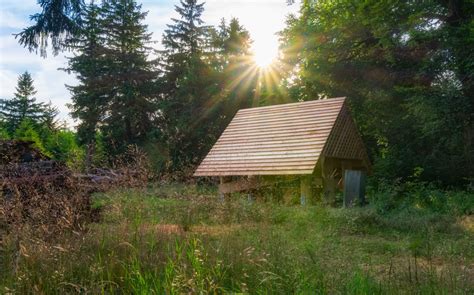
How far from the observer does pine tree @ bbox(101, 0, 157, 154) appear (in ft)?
103

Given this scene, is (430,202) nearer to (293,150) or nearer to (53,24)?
(293,150)

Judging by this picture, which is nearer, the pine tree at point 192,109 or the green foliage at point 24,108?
the pine tree at point 192,109

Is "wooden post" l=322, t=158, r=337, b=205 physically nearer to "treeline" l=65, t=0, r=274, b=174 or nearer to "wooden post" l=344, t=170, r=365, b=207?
"wooden post" l=344, t=170, r=365, b=207

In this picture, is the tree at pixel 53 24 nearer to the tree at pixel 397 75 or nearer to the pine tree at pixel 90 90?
the tree at pixel 397 75

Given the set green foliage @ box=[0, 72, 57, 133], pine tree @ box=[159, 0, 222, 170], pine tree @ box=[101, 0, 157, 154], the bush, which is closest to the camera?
the bush

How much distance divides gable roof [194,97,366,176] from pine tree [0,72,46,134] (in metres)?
39.9

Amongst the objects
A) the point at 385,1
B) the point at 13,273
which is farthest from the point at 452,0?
the point at 13,273

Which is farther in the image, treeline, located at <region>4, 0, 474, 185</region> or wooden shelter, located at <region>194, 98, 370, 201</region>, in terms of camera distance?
treeline, located at <region>4, 0, 474, 185</region>

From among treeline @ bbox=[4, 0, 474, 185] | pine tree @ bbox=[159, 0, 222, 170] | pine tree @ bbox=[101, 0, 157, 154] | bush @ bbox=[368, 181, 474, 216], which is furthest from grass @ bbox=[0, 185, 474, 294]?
pine tree @ bbox=[101, 0, 157, 154]

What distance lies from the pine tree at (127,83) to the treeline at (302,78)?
87mm

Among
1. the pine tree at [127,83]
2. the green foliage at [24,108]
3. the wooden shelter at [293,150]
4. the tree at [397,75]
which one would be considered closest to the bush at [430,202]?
the wooden shelter at [293,150]

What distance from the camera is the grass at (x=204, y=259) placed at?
10.4 ft

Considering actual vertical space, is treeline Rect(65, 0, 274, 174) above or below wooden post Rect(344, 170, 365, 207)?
above

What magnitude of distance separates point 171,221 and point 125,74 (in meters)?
28.5
